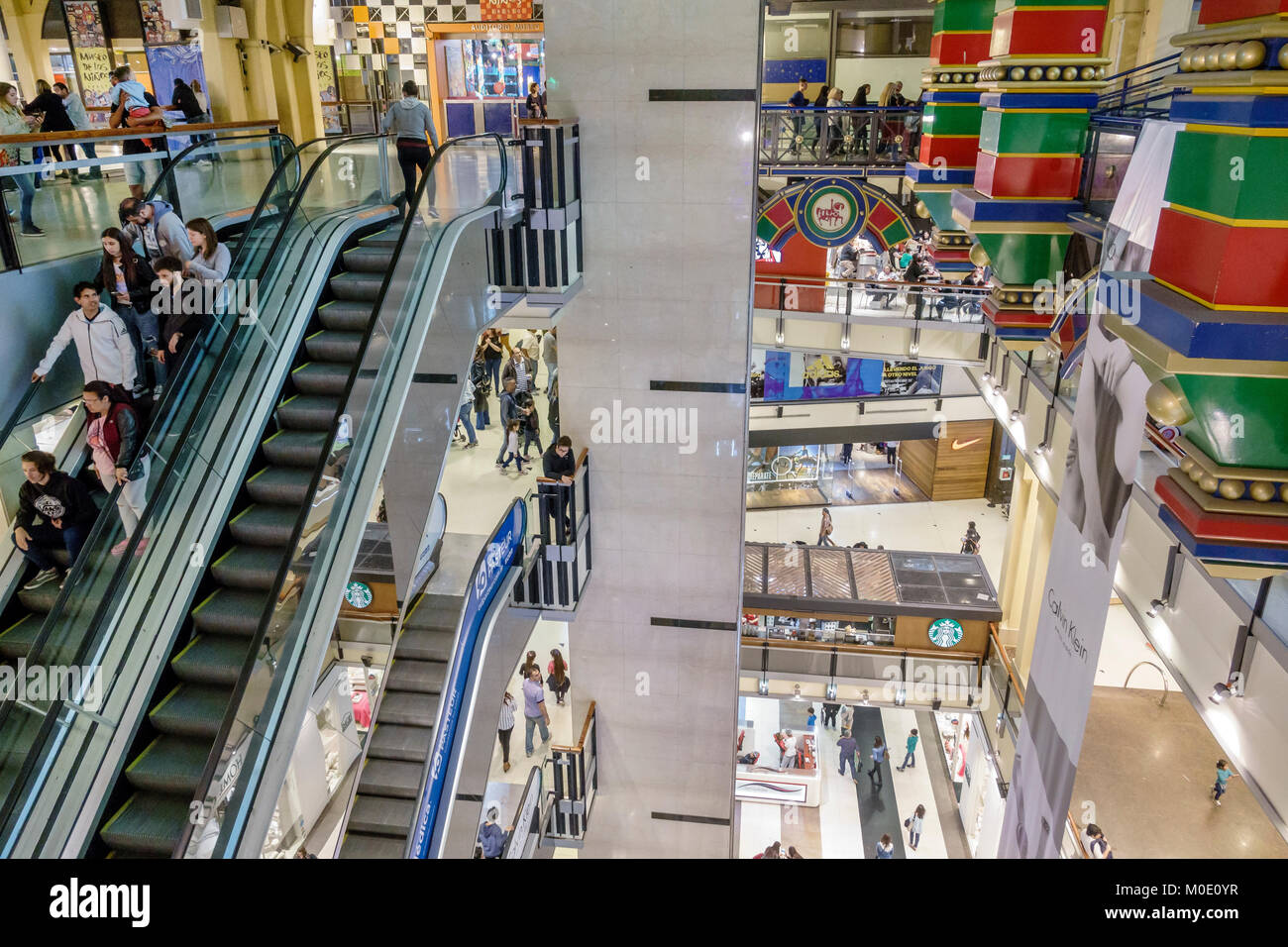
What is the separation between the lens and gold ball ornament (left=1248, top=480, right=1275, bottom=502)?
3.43 meters

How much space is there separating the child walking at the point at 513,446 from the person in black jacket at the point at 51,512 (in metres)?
5.98

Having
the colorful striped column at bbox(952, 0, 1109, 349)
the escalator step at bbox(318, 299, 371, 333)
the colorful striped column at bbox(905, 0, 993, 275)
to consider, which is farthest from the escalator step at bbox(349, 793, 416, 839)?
the colorful striped column at bbox(905, 0, 993, 275)

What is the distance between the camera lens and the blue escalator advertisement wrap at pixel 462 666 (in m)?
5.51

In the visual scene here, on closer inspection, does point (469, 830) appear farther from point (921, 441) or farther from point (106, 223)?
point (921, 441)

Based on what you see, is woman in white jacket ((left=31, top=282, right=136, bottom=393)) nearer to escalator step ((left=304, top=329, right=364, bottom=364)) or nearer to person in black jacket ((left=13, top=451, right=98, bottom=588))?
person in black jacket ((left=13, top=451, right=98, bottom=588))

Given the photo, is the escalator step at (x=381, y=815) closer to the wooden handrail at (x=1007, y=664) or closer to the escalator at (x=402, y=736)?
the escalator at (x=402, y=736)

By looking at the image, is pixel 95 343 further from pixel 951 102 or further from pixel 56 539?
pixel 951 102

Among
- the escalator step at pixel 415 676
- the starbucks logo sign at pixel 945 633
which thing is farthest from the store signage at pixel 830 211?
the escalator step at pixel 415 676

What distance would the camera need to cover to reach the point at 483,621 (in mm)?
6281

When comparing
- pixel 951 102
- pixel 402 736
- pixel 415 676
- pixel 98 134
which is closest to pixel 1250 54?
pixel 415 676

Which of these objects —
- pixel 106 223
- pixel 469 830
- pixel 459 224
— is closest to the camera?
pixel 459 224

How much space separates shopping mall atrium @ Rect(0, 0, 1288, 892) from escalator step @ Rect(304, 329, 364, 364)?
3 cm

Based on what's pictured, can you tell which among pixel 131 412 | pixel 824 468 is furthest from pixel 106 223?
pixel 824 468
